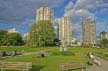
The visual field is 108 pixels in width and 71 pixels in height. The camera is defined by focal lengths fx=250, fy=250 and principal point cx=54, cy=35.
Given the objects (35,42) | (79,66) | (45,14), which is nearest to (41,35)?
(35,42)

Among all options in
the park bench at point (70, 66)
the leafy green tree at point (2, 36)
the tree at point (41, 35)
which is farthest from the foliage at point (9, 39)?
the park bench at point (70, 66)

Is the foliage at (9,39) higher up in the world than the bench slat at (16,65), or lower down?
higher up

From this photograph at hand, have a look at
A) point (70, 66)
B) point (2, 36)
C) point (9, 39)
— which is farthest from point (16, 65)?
point (2, 36)

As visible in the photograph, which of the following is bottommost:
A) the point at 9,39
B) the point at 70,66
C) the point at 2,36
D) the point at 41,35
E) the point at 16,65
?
the point at 70,66

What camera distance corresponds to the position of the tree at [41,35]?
11094 centimetres

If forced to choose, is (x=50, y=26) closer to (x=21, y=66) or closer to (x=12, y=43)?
(x=12, y=43)

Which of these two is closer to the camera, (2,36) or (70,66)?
(70,66)

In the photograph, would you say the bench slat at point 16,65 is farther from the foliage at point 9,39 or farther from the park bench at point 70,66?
the foliage at point 9,39

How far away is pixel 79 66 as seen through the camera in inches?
714

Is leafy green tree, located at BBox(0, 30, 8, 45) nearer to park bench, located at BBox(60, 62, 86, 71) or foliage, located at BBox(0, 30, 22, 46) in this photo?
foliage, located at BBox(0, 30, 22, 46)

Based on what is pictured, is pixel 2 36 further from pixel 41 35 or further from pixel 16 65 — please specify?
pixel 16 65

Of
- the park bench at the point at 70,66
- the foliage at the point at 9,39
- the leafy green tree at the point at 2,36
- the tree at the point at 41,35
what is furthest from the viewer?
the leafy green tree at the point at 2,36

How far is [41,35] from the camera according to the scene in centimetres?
11206

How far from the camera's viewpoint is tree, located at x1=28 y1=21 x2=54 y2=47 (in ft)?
364
